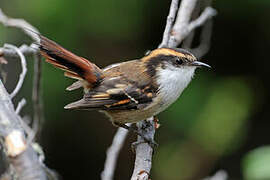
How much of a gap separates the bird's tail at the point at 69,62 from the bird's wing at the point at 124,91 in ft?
0.32

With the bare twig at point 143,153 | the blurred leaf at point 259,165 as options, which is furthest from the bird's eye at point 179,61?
the blurred leaf at point 259,165

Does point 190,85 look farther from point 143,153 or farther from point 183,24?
point 143,153

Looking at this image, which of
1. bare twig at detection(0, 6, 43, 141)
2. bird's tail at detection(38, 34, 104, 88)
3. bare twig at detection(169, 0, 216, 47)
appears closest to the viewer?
bare twig at detection(0, 6, 43, 141)

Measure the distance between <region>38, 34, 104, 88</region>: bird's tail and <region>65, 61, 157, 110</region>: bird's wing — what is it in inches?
3.9

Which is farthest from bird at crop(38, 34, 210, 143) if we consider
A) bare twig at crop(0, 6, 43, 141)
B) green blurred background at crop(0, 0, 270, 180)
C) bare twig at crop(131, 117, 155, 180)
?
green blurred background at crop(0, 0, 270, 180)

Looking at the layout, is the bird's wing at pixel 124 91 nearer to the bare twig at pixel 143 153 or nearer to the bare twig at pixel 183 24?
the bare twig at pixel 143 153

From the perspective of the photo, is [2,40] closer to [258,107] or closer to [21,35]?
[21,35]

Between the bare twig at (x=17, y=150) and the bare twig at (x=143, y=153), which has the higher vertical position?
the bare twig at (x=17, y=150)

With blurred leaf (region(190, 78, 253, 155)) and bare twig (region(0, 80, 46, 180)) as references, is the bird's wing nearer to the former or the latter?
bare twig (region(0, 80, 46, 180))

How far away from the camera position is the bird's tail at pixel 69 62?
132 inches

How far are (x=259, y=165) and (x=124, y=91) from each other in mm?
1263

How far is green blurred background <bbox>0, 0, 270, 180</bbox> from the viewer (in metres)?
5.26

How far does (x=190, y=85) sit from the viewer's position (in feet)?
17.3

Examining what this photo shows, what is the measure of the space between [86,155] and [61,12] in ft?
6.72
